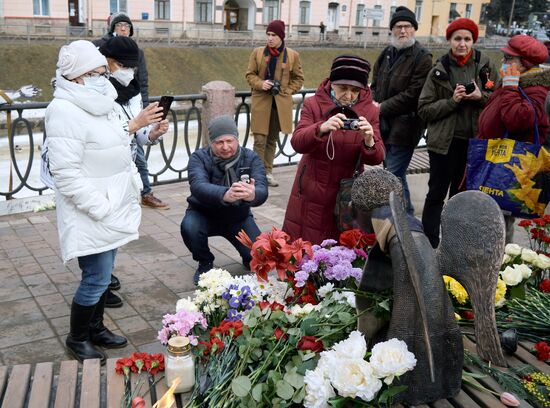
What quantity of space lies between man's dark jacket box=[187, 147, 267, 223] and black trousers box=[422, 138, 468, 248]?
147 centimetres

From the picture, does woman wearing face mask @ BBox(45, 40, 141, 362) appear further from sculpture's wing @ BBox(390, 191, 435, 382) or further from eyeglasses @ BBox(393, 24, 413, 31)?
eyeglasses @ BBox(393, 24, 413, 31)

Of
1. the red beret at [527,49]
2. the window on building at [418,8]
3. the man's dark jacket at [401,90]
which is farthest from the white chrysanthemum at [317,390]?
the window on building at [418,8]

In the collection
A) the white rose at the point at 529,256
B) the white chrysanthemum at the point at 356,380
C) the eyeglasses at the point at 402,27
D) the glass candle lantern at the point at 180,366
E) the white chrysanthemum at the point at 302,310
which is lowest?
the glass candle lantern at the point at 180,366

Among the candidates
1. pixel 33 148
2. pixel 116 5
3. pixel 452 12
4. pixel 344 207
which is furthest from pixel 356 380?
pixel 452 12

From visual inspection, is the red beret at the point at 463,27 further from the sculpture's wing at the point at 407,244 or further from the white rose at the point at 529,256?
the sculpture's wing at the point at 407,244

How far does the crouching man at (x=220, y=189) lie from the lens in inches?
180

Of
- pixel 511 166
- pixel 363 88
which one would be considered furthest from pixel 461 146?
pixel 363 88

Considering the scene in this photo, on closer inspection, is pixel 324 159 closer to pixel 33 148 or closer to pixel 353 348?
pixel 353 348

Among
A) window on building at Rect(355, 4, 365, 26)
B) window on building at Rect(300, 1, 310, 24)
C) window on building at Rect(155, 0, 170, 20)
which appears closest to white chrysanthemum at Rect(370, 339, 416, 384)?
window on building at Rect(155, 0, 170, 20)

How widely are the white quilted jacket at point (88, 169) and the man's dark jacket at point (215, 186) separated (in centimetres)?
100

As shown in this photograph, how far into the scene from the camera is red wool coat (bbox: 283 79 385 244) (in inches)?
154

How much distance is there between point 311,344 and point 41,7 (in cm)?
3885

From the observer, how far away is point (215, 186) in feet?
15.0

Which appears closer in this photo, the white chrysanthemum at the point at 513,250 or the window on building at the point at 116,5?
the white chrysanthemum at the point at 513,250
